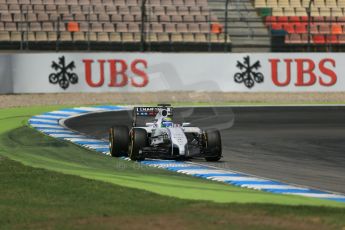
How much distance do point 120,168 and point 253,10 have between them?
85.4 ft

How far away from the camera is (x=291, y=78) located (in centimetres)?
3066

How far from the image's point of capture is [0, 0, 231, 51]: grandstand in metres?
33.8

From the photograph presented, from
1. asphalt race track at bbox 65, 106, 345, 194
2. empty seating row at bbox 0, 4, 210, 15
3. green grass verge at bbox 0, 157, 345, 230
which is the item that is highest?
empty seating row at bbox 0, 4, 210, 15

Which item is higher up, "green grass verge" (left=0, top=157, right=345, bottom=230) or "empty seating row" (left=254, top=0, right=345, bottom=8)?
"empty seating row" (left=254, top=0, right=345, bottom=8)

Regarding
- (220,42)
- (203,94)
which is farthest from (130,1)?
(203,94)

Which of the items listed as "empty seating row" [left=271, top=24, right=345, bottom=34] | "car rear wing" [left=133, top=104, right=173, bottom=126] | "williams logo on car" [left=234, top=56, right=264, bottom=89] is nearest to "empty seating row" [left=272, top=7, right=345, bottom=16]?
"empty seating row" [left=271, top=24, right=345, bottom=34]

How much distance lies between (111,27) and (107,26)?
0.70ft

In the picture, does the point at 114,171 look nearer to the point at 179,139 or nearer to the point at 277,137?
the point at 179,139

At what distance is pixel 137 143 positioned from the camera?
14.9m

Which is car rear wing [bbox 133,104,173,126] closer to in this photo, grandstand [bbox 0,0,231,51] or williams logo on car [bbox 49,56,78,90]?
williams logo on car [bbox 49,56,78,90]

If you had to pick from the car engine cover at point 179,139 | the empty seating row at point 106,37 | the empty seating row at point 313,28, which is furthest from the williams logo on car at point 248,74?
the car engine cover at point 179,139

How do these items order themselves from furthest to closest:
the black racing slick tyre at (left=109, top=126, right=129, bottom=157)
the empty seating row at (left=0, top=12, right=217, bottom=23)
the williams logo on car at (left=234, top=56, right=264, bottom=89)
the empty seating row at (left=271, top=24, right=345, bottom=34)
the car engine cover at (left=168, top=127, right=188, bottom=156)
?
the empty seating row at (left=271, top=24, right=345, bottom=34)
the empty seating row at (left=0, top=12, right=217, bottom=23)
the williams logo on car at (left=234, top=56, right=264, bottom=89)
the black racing slick tyre at (left=109, top=126, right=129, bottom=157)
the car engine cover at (left=168, top=127, right=188, bottom=156)

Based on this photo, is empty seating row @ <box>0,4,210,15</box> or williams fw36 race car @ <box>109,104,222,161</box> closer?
williams fw36 race car @ <box>109,104,222,161</box>

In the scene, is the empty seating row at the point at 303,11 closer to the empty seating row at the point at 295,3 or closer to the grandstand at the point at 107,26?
the empty seating row at the point at 295,3
